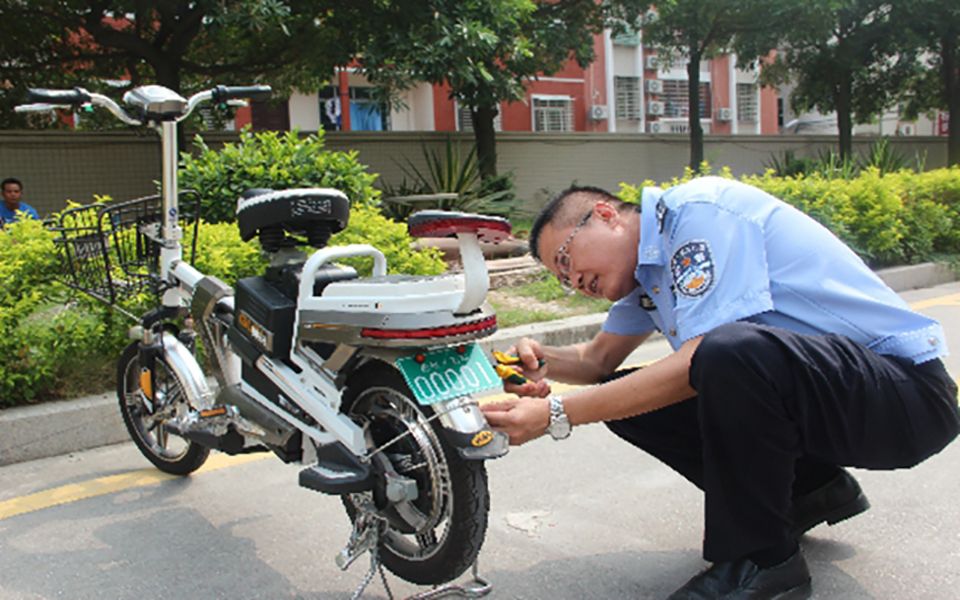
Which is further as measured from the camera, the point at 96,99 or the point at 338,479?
the point at 96,99

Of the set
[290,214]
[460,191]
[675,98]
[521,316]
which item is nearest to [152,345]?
[290,214]

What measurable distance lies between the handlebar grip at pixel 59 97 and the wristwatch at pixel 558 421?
2.14 metres

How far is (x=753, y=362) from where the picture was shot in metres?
2.08

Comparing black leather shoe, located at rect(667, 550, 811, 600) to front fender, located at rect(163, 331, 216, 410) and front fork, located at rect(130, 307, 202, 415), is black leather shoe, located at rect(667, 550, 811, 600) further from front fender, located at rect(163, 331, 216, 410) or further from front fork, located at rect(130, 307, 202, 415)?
front fork, located at rect(130, 307, 202, 415)

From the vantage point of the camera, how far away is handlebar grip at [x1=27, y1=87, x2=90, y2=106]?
3.16m

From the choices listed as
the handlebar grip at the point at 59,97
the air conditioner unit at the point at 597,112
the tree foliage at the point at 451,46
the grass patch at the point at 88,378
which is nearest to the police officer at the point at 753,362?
the handlebar grip at the point at 59,97

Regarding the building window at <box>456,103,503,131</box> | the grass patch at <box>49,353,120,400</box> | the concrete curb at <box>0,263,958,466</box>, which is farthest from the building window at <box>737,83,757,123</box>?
the concrete curb at <box>0,263,958,466</box>

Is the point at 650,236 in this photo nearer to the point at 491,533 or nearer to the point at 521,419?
the point at 521,419

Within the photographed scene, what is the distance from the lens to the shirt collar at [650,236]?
232 cm

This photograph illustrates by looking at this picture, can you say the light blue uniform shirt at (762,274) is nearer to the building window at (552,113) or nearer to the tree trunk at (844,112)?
Result: the tree trunk at (844,112)

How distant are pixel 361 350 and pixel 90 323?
8.27 ft

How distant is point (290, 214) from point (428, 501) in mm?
920

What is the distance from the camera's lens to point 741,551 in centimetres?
218

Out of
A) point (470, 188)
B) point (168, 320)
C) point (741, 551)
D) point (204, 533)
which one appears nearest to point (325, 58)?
point (470, 188)
